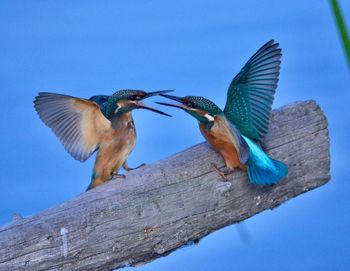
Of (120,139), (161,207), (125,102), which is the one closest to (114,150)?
(120,139)

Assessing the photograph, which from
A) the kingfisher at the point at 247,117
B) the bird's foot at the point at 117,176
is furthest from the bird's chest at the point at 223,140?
the bird's foot at the point at 117,176

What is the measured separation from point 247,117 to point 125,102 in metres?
0.40

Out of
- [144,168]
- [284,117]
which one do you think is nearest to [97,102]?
[144,168]

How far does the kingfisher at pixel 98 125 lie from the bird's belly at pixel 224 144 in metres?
0.19

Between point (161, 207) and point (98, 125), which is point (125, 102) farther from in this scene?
point (161, 207)

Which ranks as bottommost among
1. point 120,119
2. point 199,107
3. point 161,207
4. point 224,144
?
point 161,207

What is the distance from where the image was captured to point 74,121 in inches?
82.0

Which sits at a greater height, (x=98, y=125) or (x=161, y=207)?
(x=98, y=125)

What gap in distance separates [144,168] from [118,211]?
0.69 ft

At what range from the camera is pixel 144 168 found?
6.66 ft

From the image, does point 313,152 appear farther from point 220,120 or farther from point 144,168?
point 144,168

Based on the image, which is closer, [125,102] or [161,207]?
[161,207]

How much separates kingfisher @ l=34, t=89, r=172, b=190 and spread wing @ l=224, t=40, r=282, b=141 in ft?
0.83

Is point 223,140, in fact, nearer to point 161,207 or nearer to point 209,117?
point 209,117
